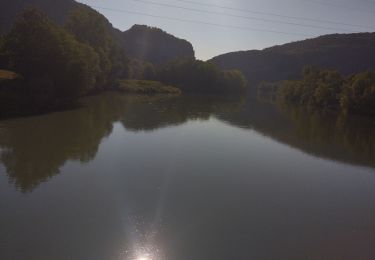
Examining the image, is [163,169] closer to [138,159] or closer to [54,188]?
[138,159]

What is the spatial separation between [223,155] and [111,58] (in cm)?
7010

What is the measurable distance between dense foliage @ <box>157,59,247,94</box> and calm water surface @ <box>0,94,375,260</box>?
105689 mm

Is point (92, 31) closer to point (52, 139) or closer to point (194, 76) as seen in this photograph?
point (52, 139)

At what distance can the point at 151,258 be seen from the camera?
1325 cm

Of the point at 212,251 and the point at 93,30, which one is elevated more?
the point at 93,30

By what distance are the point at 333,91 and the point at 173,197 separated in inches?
3692

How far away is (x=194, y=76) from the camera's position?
14512 cm

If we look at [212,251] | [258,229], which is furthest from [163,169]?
[212,251]

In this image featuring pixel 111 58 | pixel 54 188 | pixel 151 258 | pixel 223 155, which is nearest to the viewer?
pixel 151 258

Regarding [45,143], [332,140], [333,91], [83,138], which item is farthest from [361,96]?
[45,143]

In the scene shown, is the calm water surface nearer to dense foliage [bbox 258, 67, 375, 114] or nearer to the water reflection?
the water reflection

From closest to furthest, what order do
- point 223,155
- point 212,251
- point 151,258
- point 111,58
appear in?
point 151,258, point 212,251, point 223,155, point 111,58

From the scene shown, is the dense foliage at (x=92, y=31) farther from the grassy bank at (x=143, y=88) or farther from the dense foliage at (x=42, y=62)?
the dense foliage at (x=42, y=62)

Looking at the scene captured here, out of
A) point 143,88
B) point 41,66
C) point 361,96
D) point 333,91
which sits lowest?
point 143,88
